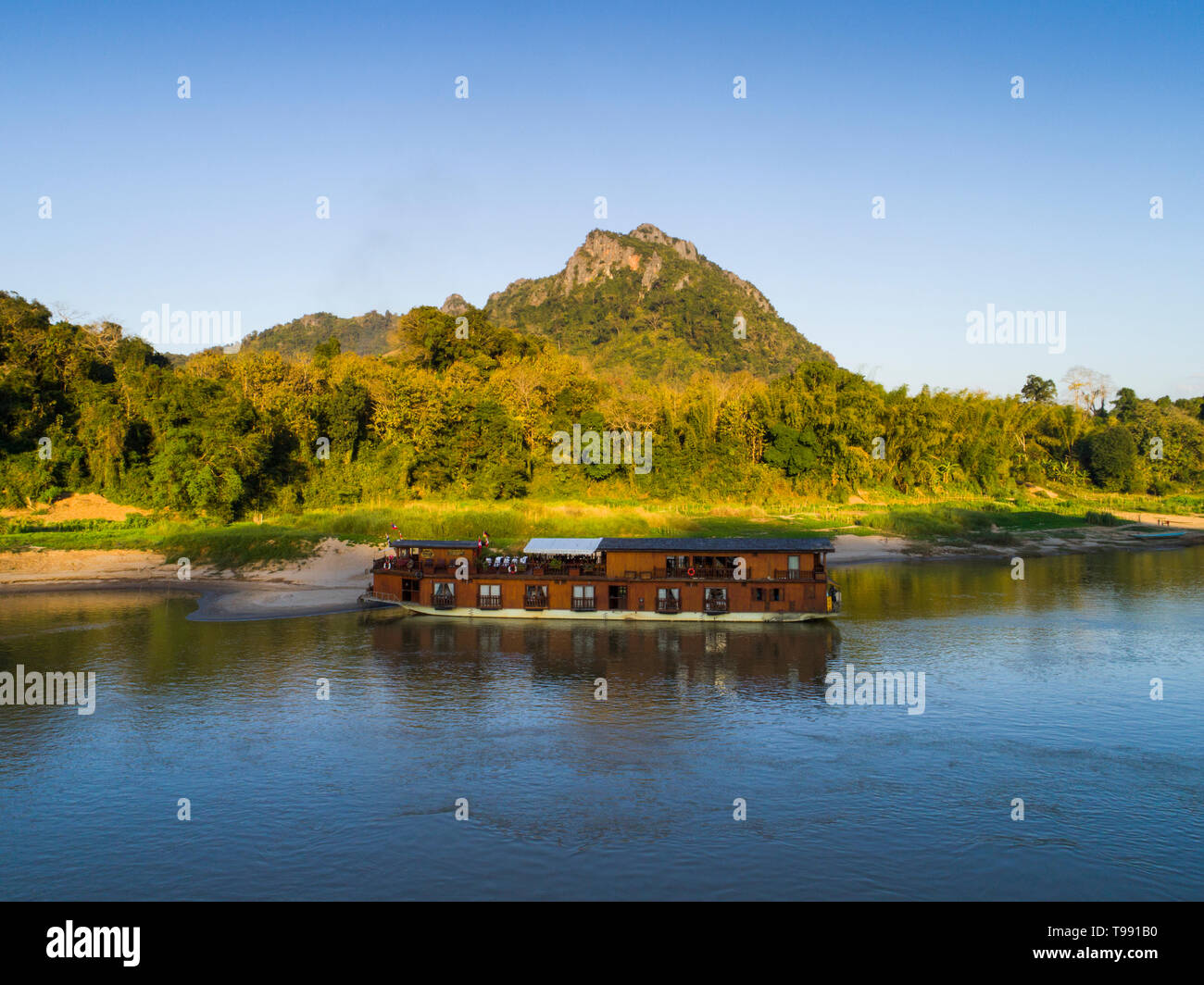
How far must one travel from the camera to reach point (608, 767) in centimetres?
3055

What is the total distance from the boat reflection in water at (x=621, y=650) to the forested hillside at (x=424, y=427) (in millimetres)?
39062

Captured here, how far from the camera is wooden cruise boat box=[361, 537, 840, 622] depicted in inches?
2159

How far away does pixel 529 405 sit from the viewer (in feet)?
340

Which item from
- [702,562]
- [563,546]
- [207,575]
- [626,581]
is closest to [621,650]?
[626,581]

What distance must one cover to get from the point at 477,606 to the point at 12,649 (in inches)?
1044

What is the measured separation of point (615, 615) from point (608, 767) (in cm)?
2577

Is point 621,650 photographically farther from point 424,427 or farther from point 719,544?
point 424,427

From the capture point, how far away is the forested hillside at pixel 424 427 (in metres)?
85.6

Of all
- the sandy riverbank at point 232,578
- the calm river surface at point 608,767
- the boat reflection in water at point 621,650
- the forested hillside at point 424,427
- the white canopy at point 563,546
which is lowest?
the calm river surface at point 608,767

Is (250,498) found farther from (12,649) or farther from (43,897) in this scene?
(43,897)

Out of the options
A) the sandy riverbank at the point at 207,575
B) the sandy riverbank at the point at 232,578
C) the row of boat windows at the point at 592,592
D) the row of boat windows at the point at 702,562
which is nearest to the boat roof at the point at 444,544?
the row of boat windows at the point at 592,592

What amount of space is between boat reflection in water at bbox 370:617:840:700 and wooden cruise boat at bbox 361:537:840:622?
0.97 meters

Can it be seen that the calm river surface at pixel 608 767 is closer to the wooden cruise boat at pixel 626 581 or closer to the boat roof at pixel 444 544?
the wooden cruise boat at pixel 626 581

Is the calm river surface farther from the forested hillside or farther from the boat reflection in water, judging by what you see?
the forested hillside
